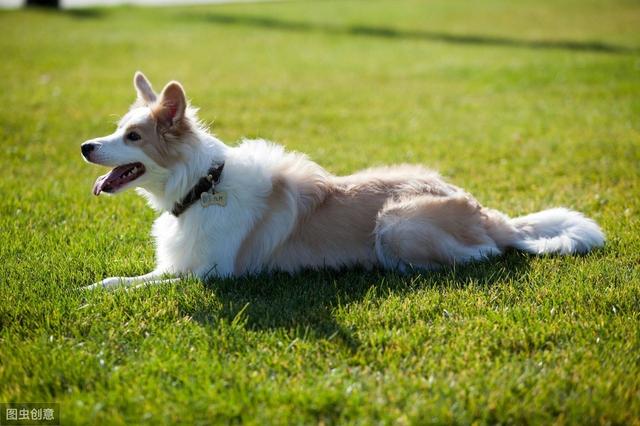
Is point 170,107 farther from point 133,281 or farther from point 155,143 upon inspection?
point 133,281

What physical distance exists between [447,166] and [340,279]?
413 cm

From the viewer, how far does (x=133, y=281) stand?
16.3ft

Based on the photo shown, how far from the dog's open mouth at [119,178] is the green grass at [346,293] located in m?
0.73

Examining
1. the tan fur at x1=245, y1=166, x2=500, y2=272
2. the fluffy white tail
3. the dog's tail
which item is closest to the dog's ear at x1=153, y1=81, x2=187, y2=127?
the tan fur at x1=245, y1=166, x2=500, y2=272

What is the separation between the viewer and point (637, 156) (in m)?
8.94

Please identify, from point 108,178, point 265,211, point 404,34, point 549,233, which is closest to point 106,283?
point 108,178

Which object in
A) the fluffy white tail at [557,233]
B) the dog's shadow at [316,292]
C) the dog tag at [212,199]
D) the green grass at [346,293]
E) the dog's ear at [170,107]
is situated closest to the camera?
the green grass at [346,293]

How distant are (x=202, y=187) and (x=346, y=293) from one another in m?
1.43

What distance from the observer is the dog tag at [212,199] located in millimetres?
5078

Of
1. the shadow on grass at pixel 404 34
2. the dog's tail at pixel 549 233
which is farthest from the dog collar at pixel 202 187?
the shadow on grass at pixel 404 34

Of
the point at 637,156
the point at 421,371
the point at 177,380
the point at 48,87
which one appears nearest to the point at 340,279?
the point at 421,371

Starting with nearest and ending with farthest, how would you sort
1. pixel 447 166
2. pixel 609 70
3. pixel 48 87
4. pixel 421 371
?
pixel 421 371
pixel 447 166
pixel 48 87
pixel 609 70

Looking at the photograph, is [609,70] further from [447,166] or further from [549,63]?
[447,166]

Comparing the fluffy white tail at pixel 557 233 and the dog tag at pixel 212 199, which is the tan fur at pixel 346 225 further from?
the fluffy white tail at pixel 557 233
